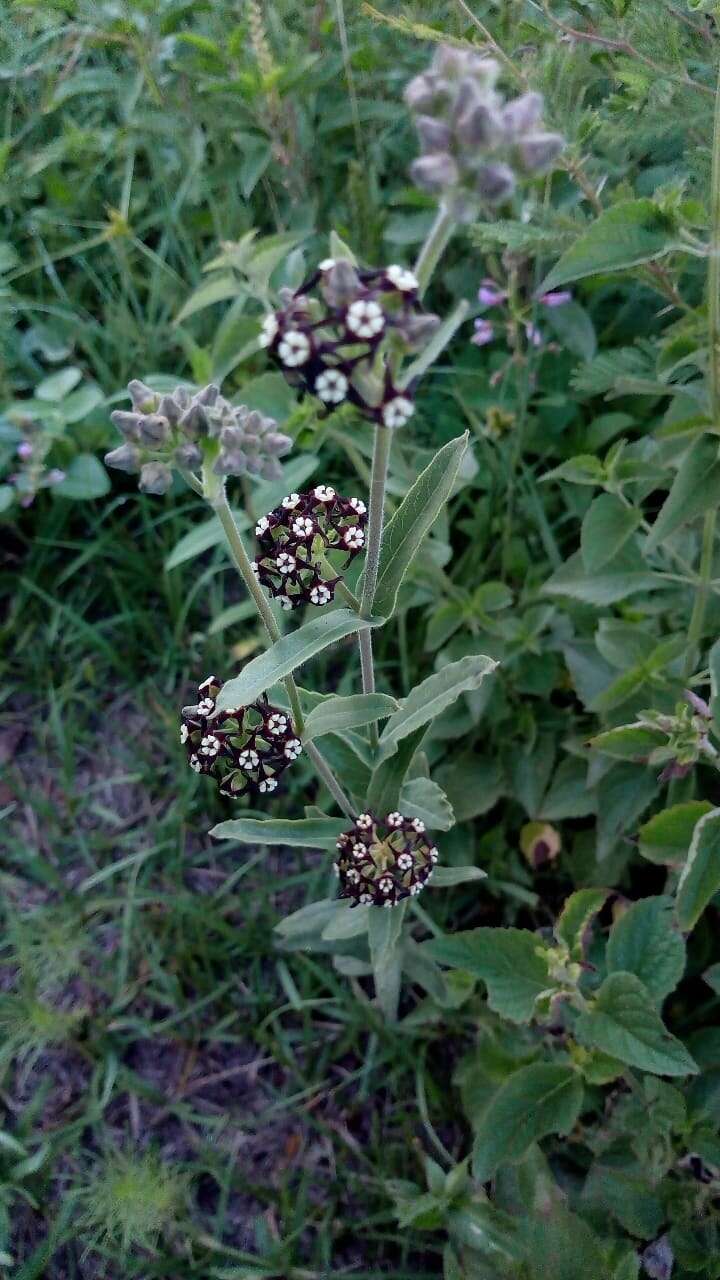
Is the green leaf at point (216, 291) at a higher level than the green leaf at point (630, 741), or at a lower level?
higher

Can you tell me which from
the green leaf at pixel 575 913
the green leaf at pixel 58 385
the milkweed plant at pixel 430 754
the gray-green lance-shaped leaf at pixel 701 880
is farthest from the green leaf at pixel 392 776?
the green leaf at pixel 58 385

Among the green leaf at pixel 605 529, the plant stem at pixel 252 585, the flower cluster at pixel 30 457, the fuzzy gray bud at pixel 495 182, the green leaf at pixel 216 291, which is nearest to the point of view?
the fuzzy gray bud at pixel 495 182

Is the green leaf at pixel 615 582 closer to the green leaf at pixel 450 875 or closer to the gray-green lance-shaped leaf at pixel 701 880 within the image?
the gray-green lance-shaped leaf at pixel 701 880

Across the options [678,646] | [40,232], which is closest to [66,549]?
[40,232]

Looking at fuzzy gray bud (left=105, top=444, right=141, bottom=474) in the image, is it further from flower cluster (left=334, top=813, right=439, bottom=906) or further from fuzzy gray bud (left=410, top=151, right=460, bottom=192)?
flower cluster (left=334, top=813, right=439, bottom=906)

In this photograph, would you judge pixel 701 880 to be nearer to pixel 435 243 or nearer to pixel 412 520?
pixel 412 520

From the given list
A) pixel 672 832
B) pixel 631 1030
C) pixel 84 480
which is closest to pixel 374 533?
pixel 672 832
